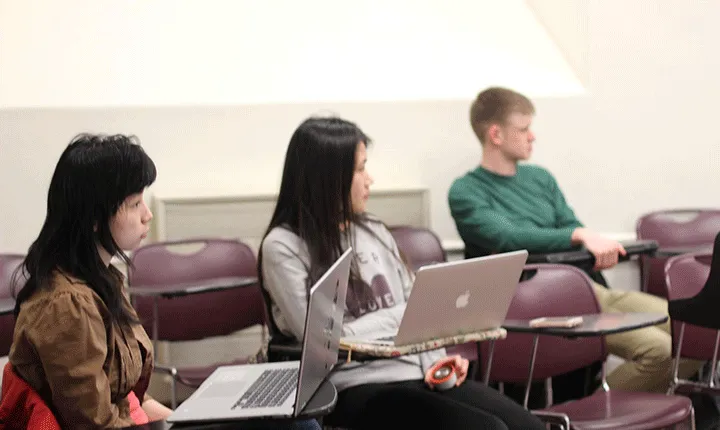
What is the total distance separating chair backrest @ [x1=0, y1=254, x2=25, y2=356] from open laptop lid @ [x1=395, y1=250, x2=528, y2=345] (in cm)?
149

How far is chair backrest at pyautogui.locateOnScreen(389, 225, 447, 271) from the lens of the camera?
4.35 meters

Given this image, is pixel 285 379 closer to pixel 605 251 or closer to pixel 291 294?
pixel 291 294

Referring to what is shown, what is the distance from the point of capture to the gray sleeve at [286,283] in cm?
282

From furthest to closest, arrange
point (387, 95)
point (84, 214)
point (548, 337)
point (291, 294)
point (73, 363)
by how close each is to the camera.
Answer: point (387, 95) → point (548, 337) → point (291, 294) → point (84, 214) → point (73, 363)

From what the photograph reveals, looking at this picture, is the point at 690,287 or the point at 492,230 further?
the point at 492,230

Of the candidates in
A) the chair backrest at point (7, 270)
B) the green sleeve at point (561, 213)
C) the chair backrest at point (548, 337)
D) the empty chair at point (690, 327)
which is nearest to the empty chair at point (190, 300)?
the chair backrest at point (7, 270)

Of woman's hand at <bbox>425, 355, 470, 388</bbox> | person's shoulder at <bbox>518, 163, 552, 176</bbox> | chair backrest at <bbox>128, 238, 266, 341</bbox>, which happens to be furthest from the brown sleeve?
person's shoulder at <bbox>518, 163, 552, 176</bbox>

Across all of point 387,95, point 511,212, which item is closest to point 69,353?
point 511,212

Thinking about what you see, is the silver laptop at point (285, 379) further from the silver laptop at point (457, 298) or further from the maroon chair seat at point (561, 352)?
the maroon chair seat at point (561, 352)

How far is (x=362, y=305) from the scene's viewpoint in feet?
9.55

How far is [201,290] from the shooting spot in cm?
361

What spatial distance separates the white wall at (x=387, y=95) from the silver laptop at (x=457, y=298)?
2.13 m

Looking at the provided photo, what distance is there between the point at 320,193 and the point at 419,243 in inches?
59.5

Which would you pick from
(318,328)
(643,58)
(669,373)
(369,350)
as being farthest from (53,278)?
(643,58)
